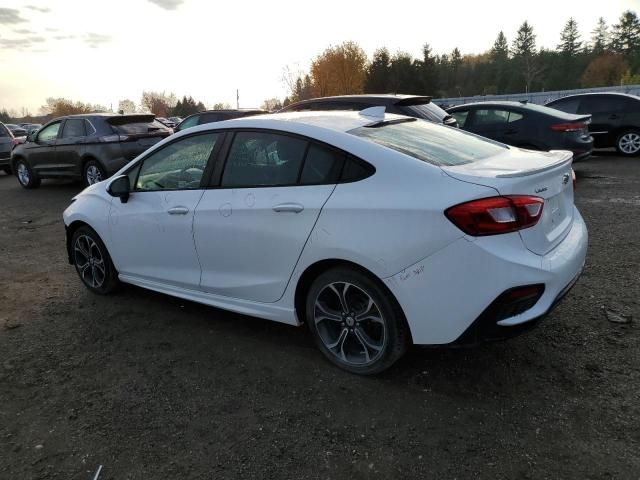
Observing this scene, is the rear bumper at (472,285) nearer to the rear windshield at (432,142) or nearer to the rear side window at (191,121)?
the rear windshield at (432,142)

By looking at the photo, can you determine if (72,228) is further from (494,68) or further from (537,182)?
(494,68)

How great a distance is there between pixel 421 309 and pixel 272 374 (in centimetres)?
113

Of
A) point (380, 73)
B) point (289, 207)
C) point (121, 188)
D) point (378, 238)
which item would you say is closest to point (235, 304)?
point (289, 207)

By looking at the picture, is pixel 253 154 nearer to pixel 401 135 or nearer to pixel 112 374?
pixel 401 135

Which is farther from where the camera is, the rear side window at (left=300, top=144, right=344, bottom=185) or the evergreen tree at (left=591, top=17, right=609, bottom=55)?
the evergreen tree at (left=591, top=17, right=609, bottom=55)

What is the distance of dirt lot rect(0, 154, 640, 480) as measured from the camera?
100 inches

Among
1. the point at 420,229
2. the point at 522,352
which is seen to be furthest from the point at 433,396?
the point at 420,229

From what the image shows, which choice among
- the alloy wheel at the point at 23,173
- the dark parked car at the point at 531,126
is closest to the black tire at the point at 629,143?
the dark parked car at the point at 531,126

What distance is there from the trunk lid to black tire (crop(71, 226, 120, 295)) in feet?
10.6

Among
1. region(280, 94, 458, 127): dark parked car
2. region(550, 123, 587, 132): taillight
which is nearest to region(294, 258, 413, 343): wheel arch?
region(280, 94, 458, 127): dark parked car

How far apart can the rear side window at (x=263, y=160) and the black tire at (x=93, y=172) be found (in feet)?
26.3

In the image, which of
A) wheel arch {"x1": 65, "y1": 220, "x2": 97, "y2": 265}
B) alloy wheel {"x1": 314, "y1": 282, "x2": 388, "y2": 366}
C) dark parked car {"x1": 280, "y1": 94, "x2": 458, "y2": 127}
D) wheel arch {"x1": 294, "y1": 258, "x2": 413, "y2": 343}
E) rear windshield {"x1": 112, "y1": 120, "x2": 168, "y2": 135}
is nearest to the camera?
wheel arch {"x1": 294, "y1": 258, "x2": 413, "y2": 343}

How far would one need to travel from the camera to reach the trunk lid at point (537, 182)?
2750 mm

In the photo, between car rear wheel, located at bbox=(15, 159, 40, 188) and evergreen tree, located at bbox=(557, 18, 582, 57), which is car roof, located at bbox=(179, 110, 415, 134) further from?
evergreen tree, located at bbox=(557, 18, 582, 57)
